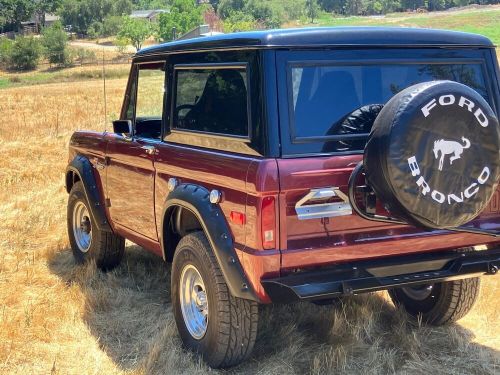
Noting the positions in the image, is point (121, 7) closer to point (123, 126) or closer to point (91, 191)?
point (91, 191)

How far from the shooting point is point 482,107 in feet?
10.4

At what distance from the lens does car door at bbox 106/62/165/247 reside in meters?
4.44

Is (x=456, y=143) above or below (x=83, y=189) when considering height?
above

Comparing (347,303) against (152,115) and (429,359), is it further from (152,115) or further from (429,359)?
(152,115)

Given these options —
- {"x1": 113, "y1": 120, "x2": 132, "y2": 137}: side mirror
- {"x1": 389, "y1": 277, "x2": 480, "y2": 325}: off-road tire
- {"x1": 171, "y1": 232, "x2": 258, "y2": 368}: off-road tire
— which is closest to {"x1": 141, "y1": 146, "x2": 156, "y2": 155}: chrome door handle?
{"x1": 113, "y1": 120, "x2": 132, "y2": 137}: side mirror

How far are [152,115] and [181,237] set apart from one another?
1.11 meters

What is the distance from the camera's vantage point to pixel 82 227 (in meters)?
5.87

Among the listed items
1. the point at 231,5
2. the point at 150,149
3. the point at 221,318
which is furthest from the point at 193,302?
the point at 231,5

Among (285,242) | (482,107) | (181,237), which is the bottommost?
(181,237)

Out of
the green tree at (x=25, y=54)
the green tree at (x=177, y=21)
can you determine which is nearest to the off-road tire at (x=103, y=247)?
the green tree at (x=25, y=54)

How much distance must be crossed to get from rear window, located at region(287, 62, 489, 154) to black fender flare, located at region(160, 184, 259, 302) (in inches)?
23.4

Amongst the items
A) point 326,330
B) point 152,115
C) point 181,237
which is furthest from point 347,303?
point 152,115

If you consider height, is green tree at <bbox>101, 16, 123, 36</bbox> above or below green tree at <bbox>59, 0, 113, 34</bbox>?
below

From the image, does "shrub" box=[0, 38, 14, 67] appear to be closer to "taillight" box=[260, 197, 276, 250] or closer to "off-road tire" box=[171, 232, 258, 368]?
"off-road tire" box=[171, 232, 258, 368]
